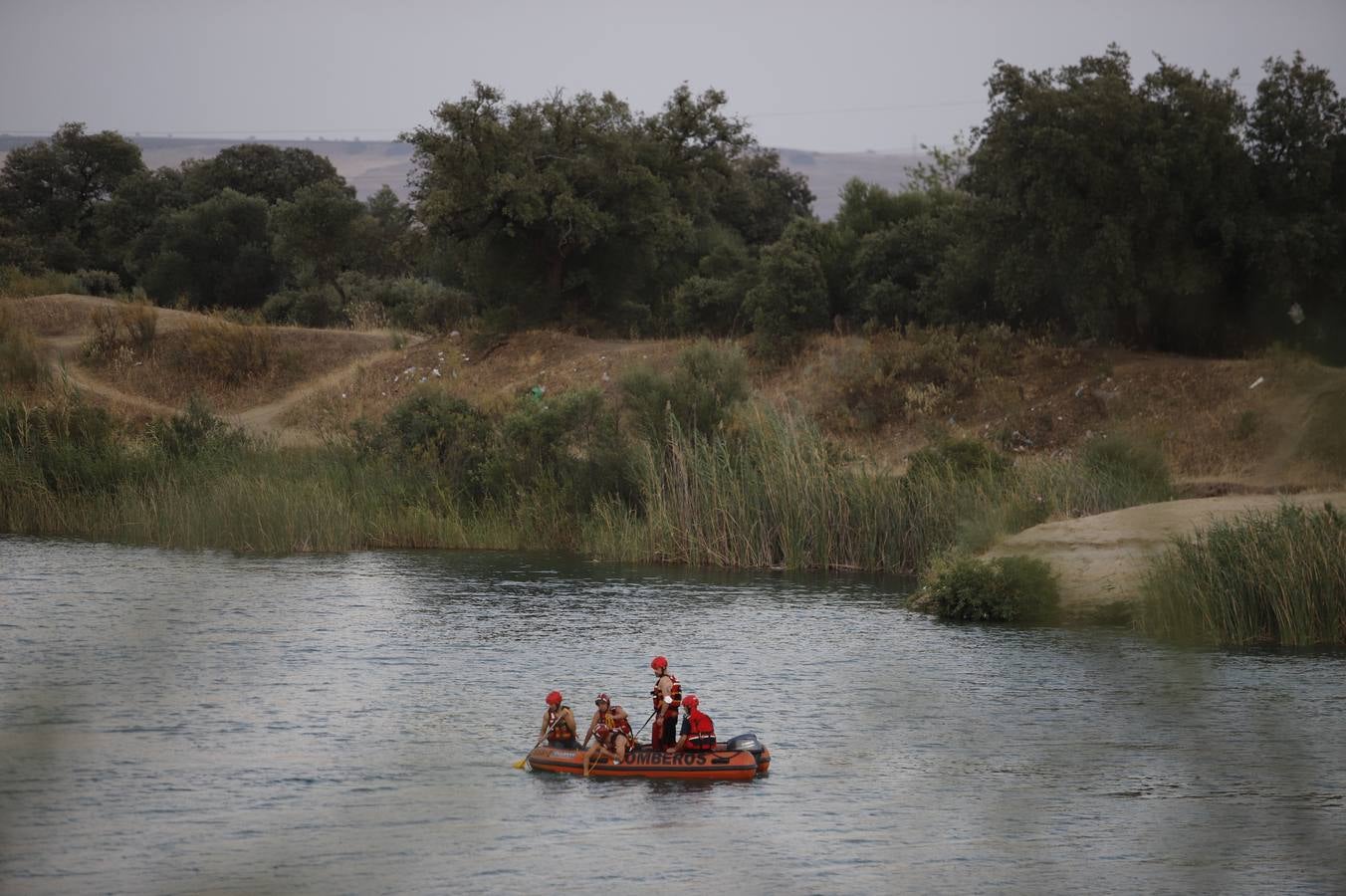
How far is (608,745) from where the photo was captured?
18.2m

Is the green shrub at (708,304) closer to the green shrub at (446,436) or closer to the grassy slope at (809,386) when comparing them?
the grassy slope at (809,386)

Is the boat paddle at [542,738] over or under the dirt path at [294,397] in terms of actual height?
under

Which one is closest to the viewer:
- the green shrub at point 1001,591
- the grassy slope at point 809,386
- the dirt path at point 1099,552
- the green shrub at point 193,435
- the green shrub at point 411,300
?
the dirt path at point 1099,552

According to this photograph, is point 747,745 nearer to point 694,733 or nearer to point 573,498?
point 694,733

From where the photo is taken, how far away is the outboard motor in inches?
703

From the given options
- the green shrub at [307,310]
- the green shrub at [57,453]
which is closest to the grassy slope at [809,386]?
the green shrub at [57,453]

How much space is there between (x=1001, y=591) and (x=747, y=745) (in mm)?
12095

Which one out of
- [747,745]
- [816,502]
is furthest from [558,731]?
[816,502]

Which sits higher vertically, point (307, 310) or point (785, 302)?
point (307, 310)

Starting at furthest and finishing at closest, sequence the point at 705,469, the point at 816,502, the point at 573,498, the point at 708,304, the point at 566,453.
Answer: the point at 708,304, the point at 566,453, the point at 573,498, the point at 705,469, the point at 816,502

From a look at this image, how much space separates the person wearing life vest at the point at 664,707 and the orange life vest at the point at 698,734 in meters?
0.21

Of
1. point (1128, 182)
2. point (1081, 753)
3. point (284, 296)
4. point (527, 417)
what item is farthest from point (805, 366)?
point (1081, 753)

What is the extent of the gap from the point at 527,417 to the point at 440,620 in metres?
11.5

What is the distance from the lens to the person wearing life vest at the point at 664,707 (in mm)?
17109
